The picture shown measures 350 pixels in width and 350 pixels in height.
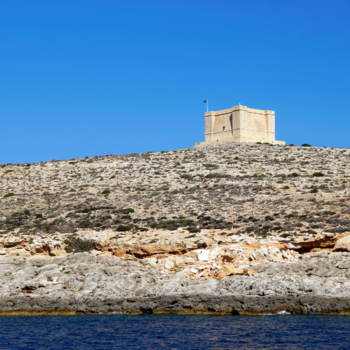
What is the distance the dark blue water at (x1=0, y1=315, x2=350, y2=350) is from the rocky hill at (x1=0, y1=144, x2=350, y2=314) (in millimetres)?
1735

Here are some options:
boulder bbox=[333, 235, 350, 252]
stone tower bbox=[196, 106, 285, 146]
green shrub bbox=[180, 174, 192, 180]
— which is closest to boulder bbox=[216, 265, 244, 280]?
boulder bbox=[333, 235, 350, 252]

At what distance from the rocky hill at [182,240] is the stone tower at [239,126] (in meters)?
16.6

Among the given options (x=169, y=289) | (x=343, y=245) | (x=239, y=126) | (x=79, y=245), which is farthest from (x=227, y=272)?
(x=239, y=126)

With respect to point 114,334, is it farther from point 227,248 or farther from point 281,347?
point 227,248

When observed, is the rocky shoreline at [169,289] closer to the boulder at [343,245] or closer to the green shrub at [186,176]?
the boulder at [343,245]

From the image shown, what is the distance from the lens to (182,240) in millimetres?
35969

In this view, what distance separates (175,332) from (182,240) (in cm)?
1201

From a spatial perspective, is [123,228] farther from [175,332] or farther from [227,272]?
[175,332]

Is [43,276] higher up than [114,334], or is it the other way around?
[43,276]

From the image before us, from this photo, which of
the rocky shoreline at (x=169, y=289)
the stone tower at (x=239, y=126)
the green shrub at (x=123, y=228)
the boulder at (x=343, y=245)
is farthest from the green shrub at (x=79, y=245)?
the stone tower at (x=239, y=126)

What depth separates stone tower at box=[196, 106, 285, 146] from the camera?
243ft

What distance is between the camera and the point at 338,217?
37562 millimetres

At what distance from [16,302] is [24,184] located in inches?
1098

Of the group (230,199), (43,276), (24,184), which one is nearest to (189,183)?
(230,199)
